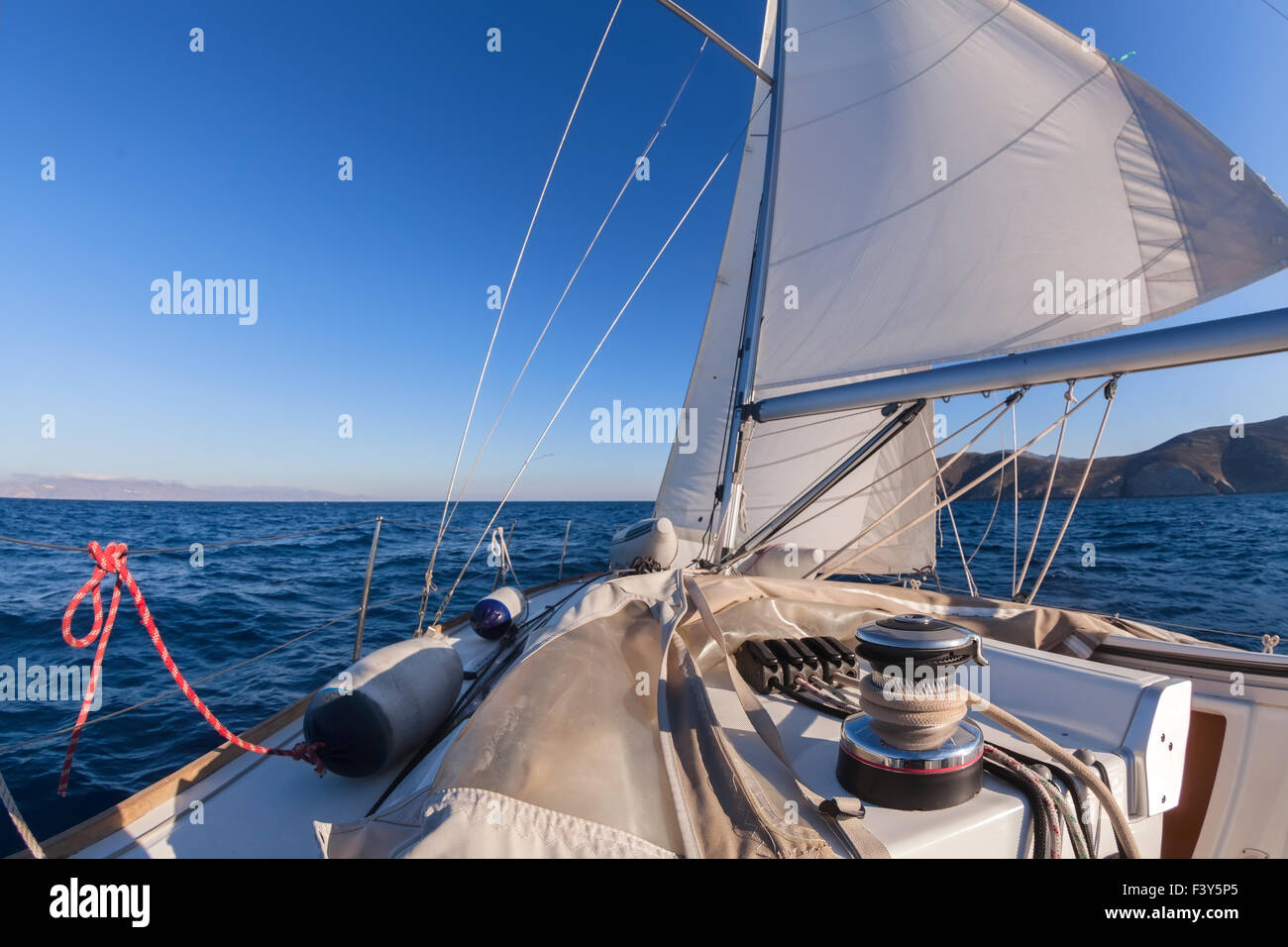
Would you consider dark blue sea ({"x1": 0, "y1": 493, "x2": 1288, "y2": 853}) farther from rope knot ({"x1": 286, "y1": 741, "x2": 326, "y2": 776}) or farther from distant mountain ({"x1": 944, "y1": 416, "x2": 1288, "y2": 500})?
distant mountain ({"x1": 944, "y1": 416, "x2": 1288, "y2": 500})

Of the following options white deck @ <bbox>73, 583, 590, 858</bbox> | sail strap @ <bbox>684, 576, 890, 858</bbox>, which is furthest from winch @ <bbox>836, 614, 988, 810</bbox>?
white deck @ <bbox>73, 583, 590, 858</bbox>

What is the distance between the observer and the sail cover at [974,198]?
11.7 ft

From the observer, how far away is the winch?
1280mm

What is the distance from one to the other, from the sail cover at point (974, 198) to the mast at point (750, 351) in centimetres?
8

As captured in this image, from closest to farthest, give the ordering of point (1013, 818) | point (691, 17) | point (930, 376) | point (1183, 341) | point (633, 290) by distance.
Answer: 1. point (1013, 818)
2. point (1183, 341)
3. point (930, 376)
4. point (691, 17)
5. point (633, 290)

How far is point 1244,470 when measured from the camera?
61.0 m

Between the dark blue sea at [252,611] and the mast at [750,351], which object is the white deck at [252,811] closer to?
the dark blue sea at [252,611]

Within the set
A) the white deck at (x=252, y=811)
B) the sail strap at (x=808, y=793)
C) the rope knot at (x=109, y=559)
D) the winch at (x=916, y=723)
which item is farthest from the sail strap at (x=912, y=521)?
the rope knot at (x=109, y=559)

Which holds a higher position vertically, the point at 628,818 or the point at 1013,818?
the point at 628,818

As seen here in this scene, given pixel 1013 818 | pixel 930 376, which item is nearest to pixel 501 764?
pixel 1013 818

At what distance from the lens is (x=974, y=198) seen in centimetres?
411
